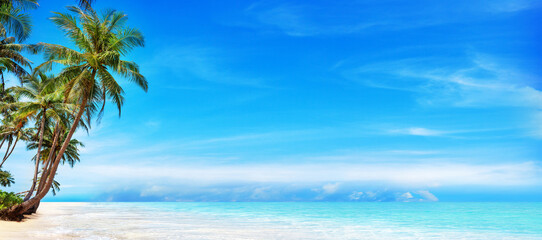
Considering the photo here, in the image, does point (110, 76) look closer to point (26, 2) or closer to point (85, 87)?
point (85, 87)

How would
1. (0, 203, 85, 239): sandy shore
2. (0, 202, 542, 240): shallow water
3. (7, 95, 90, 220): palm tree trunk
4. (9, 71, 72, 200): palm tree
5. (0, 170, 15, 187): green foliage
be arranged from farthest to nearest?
(0, 170, 15, 187): green foliage < (9, 71, 72, 200): palm tree < (7, 95, 90, 220): palm tree trunk < (0, 202, 542, 240): shallow water < (0, 203, 85, 239): sandy shore

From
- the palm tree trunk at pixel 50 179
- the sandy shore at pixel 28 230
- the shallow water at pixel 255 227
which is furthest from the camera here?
the palm tree trunk at pixel 50 179

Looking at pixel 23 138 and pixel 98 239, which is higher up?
pixel 23 138

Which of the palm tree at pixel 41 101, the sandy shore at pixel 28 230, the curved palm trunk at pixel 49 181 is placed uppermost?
the palm tree at pixel 41 101

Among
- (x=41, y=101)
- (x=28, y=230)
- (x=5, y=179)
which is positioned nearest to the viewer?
(x=28, y=230)

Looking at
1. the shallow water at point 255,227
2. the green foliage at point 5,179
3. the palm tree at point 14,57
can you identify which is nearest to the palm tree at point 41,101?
the palm tree at point 14,57

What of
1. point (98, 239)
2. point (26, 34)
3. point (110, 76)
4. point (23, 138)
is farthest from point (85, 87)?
point (23, 138)

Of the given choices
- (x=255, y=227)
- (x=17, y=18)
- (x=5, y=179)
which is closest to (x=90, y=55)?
(x=17, y=18)

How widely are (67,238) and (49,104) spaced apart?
1080cm

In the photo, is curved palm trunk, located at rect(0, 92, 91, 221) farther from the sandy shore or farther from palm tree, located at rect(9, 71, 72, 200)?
palm tree, located at rect(9, 71, 72, 200)

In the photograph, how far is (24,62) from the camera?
19.5 metres

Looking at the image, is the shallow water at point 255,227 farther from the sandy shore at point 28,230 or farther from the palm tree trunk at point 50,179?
the palm tree trunk at point 50,179

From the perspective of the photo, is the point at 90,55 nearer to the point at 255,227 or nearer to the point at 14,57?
the point at 14,57

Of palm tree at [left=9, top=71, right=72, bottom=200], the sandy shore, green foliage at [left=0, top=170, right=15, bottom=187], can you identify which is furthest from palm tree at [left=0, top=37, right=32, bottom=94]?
green foliage at [left=0, top=170, right=15, bottom=187]
